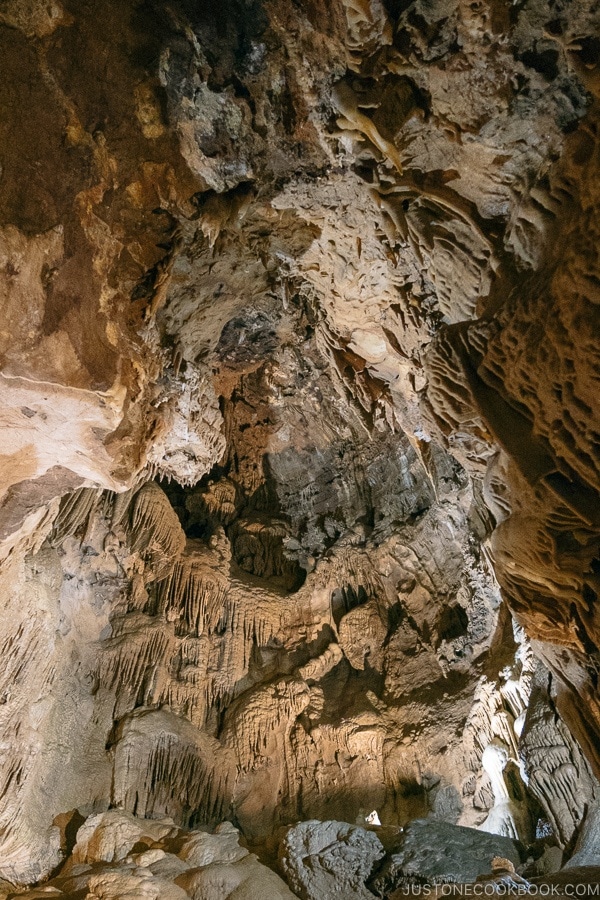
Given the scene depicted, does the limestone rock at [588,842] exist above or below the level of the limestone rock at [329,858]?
above

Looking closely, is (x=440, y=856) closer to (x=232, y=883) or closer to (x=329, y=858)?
(x=329, y=858)

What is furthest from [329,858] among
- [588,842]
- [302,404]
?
[302,404]

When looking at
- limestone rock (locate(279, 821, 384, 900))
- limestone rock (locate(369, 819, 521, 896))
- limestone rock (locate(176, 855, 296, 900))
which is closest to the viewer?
limestone rock (locate(176, 855, 296, 900))

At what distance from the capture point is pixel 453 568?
7637 millimetres

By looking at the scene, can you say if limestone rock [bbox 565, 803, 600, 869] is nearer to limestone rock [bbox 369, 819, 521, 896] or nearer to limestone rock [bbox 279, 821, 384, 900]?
limestone rock [bbox 369, 819, 521, 896]

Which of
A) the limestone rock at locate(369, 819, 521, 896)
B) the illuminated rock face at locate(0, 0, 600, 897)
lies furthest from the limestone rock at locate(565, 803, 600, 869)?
the limestone rock at locate(369, 819, 521, 896)

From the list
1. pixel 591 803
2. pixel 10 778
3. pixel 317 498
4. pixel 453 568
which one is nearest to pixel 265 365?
pixel 317 498

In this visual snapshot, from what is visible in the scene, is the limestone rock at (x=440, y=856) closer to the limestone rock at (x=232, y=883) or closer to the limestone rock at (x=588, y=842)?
the limestone rock at (x=588, y=842)

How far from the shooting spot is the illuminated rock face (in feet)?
10.2

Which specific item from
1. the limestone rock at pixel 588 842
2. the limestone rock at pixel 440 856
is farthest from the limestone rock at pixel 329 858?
the limestone rock at pixel 588 842

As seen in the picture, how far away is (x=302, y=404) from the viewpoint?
888 centimetres

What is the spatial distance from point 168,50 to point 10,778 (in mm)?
5691

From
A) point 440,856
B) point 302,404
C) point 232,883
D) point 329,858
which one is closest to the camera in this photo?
point 232,883

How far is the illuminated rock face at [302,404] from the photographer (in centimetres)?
311
